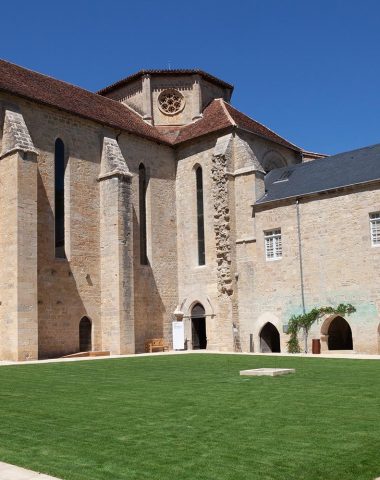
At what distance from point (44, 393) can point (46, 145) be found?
1583 centimetres

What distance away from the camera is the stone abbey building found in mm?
22953

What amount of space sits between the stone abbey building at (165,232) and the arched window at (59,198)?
0.16ft

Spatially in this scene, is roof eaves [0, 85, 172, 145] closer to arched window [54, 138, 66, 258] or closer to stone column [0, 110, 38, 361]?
stone column [0, 110, 38, 361]

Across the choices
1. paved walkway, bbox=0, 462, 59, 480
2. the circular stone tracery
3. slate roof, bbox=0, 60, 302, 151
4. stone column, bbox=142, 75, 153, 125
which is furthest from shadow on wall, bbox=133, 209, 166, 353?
paved walkway, bbox=0, 462, 59, 480

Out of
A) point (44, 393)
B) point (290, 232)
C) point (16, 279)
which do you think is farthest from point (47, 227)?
point (44, 393)

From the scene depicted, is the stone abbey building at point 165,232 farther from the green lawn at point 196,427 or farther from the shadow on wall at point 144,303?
the green lawn at point 196,427

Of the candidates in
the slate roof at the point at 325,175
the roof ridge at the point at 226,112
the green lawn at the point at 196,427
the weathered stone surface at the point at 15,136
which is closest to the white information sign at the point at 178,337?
the slate roof at the point at 325,175

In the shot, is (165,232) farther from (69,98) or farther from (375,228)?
(375,228)

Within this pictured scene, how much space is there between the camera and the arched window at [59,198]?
25219mm

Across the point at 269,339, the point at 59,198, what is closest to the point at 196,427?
the point at 59,198

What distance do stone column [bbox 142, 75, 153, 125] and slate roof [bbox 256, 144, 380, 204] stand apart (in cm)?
811

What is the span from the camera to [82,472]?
543cm

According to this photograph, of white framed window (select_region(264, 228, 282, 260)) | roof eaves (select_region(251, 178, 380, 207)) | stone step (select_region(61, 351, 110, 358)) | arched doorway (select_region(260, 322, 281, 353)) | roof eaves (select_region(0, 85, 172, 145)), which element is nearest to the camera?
roof eaves (select_region(251, 178, 380, 207))

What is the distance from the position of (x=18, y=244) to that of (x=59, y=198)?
4018 millimetres
